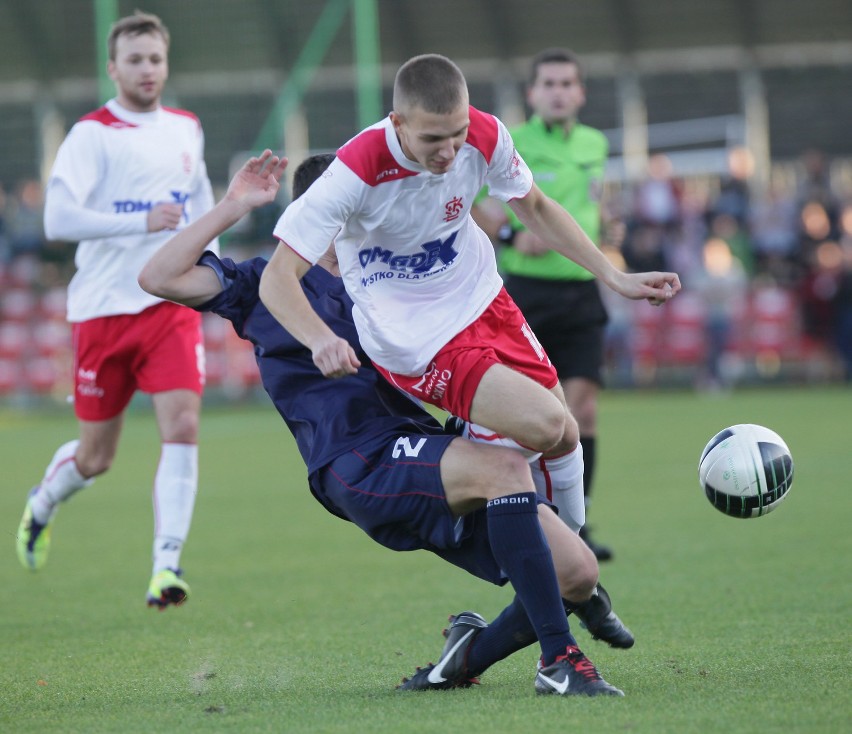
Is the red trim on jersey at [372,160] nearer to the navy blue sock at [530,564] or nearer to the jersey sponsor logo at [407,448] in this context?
the jersey sponsor logo at [407,448]

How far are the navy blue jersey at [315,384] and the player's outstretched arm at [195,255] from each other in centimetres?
6

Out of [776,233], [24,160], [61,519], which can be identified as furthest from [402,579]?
[24,160]

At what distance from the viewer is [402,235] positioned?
4.65m

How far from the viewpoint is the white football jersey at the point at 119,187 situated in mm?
7008

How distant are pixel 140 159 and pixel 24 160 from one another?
17.2 m

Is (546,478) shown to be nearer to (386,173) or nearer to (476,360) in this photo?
(476,360)

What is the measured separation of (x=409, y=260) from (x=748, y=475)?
4.76 ft

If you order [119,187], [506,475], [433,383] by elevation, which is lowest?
[506,475]

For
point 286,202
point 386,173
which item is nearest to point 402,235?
point 386,173

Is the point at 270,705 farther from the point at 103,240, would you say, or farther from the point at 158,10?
the point at 158,10

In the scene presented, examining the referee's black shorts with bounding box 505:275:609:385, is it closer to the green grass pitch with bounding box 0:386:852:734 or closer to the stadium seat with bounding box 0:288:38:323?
the green grass pitch with bounding box 0:386:852:734

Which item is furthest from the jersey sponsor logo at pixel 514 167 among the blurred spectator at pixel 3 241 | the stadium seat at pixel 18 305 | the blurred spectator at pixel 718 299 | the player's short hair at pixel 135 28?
the blurred spectator at pixel 3 241

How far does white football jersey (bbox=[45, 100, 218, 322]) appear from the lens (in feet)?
23.0

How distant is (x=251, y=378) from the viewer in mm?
20812
